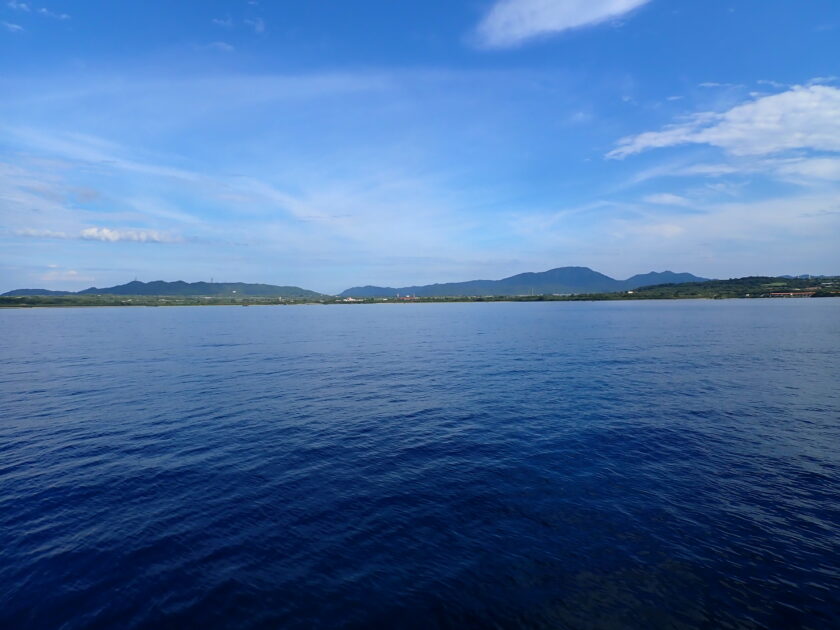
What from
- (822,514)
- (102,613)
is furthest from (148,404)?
(822,514)

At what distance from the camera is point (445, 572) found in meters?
17.5

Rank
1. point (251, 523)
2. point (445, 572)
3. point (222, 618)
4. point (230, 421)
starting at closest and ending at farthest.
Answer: point (222, 618) → point (445, 572) → point (251, 523) → point (230, 421)

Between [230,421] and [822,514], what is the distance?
41365 millimetres

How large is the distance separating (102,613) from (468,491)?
17197mm

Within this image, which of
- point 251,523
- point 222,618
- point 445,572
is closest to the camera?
point 222,618

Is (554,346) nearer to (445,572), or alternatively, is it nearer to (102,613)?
(445,572)

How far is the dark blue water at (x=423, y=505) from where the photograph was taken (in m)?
15.8

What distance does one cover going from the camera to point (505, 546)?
63.0 ft

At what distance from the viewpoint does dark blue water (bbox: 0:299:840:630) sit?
15.8 metres

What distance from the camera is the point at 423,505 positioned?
22.9m

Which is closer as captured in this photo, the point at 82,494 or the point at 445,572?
the point at 445,572

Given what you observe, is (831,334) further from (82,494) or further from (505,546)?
(82,494)

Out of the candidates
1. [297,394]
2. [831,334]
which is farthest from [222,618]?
[831,334]

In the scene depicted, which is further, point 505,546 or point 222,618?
point 505,546
